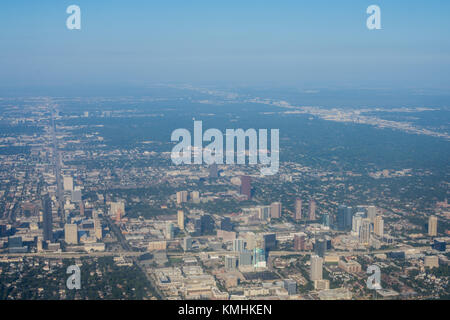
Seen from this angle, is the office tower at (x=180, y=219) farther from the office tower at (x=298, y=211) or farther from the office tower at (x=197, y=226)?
the office tower at (x=298, y=211)

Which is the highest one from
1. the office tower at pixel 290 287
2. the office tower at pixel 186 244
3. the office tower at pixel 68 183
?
the office tower at pixel 68 183

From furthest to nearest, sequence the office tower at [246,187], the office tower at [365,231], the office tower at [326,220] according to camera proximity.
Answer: the office tower at [246,187] < the office tower at [326,220] < the office tower at [365,231]

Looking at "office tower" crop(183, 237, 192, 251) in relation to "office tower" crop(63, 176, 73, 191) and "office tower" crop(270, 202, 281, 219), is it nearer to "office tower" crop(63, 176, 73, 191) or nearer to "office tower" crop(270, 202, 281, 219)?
"office tower" crop(270, 202, 281, 219)

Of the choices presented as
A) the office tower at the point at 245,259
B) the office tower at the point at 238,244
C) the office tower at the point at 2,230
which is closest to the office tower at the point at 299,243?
the office tower at the point at 238,244

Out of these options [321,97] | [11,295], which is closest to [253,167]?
[11,295]

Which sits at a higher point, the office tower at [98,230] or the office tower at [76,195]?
the office tower at [76,195]

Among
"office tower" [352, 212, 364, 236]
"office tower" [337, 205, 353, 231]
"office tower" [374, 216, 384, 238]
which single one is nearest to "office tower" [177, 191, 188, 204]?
Result: "office tower" [337, 205, 353, 231]
